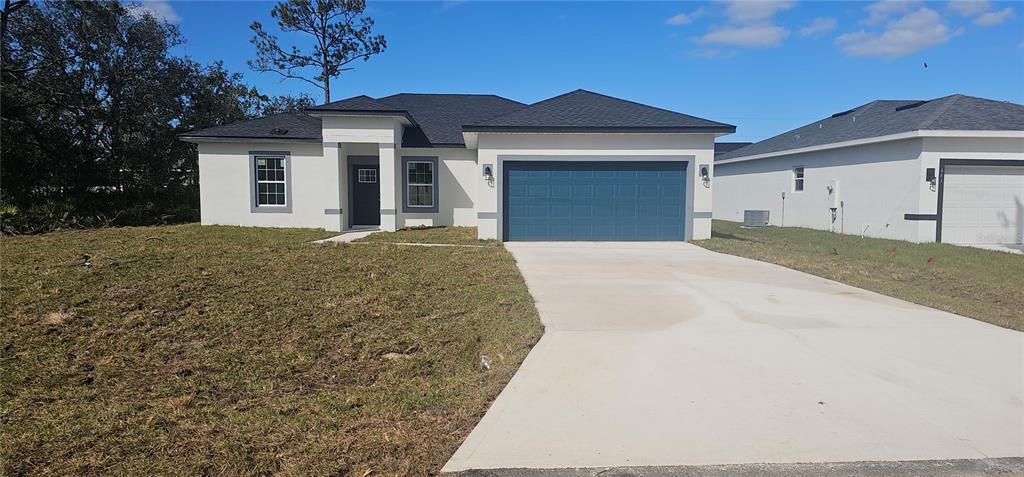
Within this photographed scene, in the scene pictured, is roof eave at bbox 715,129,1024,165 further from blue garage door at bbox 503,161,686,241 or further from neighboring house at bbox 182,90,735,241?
blue garage door at bbox 503,161,686,241

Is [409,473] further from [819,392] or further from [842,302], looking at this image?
[842,302]

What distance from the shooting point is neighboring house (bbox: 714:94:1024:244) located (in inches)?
619

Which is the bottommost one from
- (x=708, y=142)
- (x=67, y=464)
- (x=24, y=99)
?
(x=67, y=464)

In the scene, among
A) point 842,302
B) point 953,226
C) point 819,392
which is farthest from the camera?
point 953,226

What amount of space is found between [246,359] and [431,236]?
31.6ft

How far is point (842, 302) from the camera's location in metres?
7.73

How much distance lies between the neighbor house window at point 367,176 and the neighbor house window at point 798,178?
1554cm

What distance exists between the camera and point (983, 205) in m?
16.1

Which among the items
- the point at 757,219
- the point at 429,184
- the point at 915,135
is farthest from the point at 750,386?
the point at 757,219

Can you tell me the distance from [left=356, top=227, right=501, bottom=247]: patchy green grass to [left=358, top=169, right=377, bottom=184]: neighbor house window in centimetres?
244

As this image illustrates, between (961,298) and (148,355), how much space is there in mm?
11059

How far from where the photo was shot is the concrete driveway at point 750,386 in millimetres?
3574

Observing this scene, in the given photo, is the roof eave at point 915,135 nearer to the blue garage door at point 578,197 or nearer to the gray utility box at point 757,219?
the gray utility box at point 757,219

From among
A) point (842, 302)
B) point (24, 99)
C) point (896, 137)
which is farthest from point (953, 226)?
point (24, 99)
